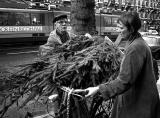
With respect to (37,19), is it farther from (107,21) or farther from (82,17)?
(82,17)

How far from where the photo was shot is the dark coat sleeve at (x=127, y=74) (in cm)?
235

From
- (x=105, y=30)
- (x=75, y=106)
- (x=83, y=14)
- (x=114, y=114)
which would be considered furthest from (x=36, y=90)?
(x=105, y=30)

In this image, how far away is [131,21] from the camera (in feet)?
7.94

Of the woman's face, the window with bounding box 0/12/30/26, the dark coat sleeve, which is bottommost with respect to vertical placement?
the dark coat sleeve

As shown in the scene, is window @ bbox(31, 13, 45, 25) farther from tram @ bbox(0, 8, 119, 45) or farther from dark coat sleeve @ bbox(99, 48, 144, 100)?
dark coat sleeve @ bbox(99, 48, 144, 100)

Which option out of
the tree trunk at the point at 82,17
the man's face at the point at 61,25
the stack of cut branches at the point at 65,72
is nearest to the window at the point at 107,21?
the tree trunk at the point at 82,17

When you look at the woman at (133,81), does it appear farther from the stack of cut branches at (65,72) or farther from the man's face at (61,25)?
the man's face at (61,25)

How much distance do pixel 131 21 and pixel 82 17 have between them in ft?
11.5

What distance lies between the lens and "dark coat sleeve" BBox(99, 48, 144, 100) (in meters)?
2.35

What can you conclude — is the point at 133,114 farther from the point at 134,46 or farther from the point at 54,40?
the point at 54,40

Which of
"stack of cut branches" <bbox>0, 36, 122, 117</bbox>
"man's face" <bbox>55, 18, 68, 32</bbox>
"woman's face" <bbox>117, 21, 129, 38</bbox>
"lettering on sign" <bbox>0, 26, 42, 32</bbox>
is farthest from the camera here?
"lettering on sign" <bbox>0, 26, 42, 32</bbox>

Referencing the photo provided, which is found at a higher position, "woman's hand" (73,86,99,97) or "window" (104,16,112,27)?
"window" (104,16,112,27)

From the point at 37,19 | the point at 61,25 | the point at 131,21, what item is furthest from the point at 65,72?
the point at 37,19

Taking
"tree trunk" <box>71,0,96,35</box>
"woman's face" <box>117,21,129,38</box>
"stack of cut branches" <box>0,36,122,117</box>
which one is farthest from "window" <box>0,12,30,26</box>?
"woman's face" <box>117,21,129,38</box>
